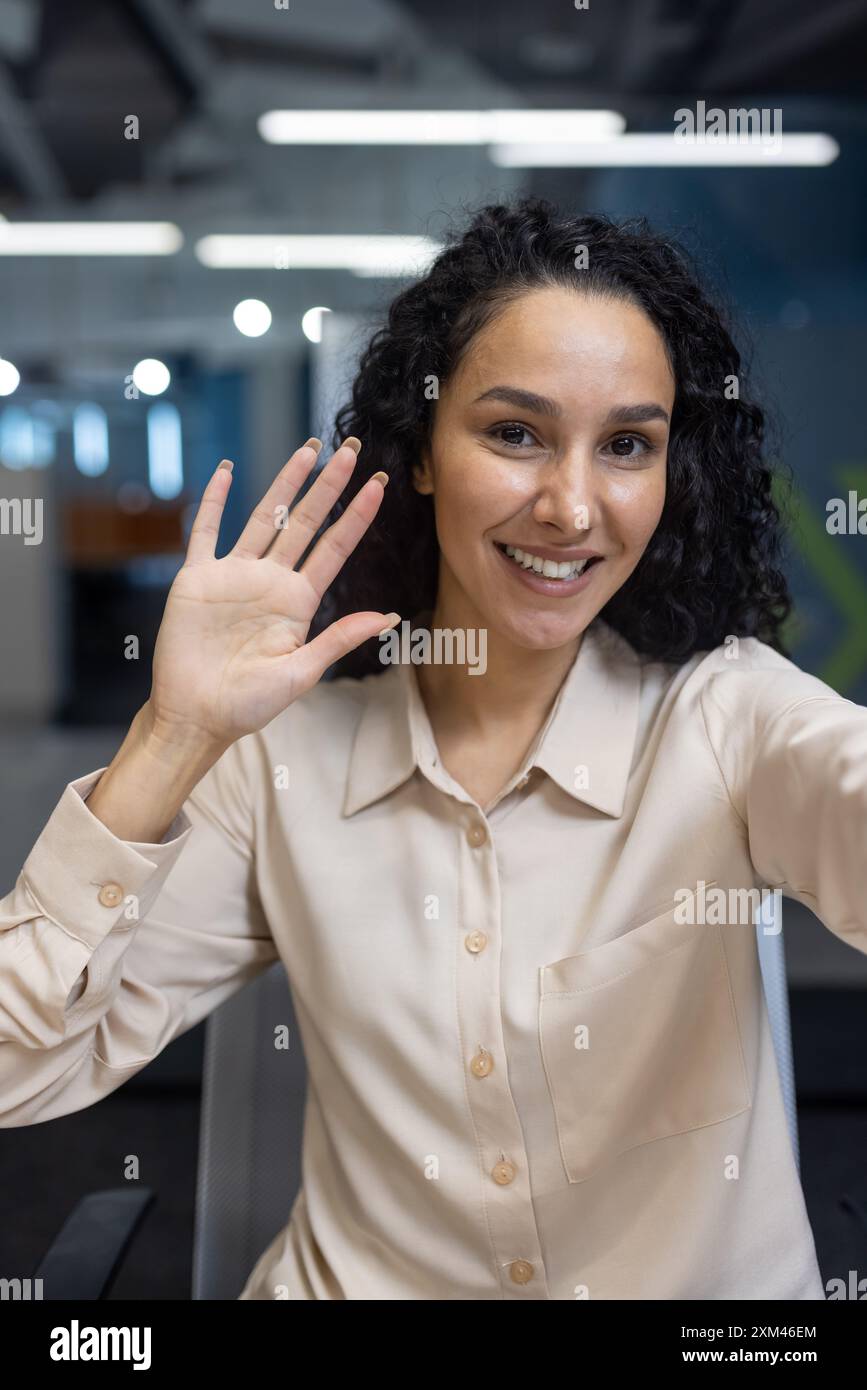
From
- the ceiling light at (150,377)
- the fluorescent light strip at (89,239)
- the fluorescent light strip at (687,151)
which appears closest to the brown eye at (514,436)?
the ceiling light at (150,377)

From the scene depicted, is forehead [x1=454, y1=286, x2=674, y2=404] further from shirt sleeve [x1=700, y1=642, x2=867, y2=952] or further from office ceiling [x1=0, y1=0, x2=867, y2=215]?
office ceiling [x1=0, y1=0, x2=867, y2=215]

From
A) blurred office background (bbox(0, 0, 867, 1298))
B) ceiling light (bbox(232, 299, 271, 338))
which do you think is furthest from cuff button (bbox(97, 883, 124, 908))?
ceiling light (bbox(232, 299, 271, 338))

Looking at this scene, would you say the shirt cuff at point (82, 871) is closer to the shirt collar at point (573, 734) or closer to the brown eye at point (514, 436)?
the shirt collar at point (573, 734)

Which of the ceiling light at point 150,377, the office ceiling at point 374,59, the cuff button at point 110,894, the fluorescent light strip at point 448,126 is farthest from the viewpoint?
the fluorescent light strip at point 448,126

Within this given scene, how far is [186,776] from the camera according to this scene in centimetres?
100

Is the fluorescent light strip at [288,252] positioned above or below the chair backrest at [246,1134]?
above

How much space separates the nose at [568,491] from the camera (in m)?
1.00

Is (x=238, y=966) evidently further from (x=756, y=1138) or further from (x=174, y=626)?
(x=756, y=1138)

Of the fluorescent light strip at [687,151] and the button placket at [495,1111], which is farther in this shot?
the fluorescent light strip at [687,151]

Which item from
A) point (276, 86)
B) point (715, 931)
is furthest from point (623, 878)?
point (276, 86)

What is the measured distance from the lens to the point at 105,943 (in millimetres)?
992

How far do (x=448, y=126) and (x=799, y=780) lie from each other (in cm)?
A: 423

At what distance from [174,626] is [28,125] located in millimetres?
4529

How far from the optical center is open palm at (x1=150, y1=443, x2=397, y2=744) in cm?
100
